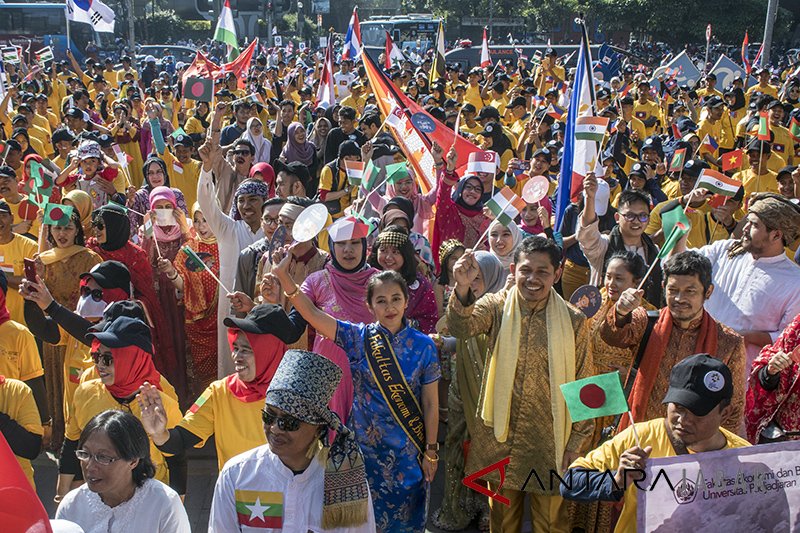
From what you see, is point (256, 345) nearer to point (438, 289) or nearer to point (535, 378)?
point (535, 378)

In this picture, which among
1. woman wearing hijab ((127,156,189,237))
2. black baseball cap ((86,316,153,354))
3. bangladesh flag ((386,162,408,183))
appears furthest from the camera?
woman wearing hijab ((127,156,189,237))

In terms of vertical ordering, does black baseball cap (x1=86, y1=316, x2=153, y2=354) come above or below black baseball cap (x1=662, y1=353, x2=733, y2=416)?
below

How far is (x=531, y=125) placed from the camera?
35.4ft

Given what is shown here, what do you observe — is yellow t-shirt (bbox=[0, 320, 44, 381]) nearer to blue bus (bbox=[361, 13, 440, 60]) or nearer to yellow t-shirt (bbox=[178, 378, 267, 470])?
yellow t-shirt (bbox=[178, 378, 267, 470])

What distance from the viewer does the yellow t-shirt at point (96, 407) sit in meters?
3.64

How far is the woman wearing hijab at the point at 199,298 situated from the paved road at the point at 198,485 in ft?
1.85

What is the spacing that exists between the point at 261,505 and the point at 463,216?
377 centimetres

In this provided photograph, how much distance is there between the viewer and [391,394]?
3613 mm

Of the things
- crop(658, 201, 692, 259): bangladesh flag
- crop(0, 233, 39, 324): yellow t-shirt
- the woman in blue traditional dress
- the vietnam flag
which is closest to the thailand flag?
the vietnam flag

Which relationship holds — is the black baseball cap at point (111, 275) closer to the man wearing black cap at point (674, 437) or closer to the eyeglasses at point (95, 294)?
the eyeglasses at point (95, 294)

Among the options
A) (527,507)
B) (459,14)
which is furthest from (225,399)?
(459,14)

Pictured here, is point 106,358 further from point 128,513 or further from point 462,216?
point 462,216

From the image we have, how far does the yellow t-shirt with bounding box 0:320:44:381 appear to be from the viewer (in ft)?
13.7

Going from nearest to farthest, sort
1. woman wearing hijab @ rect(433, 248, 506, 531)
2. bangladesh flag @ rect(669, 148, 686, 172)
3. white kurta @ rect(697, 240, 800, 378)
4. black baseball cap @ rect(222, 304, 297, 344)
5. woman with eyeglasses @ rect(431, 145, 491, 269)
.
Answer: black baseball cap @ rect(222, 304, 297, 344) → white kurta @ rect(697, 240, 800, 378) → woman wearing hijab @ rect(433, 248, 506, 531) → woman with eyeglasses @ rect(431, 145, 491, 269) → bangladesh flag @ rect(669, 148, 686, 172)
